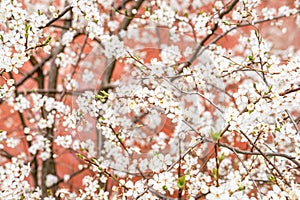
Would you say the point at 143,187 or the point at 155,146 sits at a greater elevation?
the point at 155,146

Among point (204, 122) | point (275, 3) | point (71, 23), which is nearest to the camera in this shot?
point (204, 122)

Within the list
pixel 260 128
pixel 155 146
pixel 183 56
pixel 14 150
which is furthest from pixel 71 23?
pixel 260 128

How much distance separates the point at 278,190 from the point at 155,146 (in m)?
0.64

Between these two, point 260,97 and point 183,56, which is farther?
point 183,56

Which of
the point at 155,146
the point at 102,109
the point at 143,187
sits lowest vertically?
the point at 143,187

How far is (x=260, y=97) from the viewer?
1.12 meters

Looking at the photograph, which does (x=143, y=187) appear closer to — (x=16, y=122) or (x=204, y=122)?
(x=204, y=122)

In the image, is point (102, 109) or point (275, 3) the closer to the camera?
point (102, 109)

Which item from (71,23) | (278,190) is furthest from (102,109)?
(71,23)

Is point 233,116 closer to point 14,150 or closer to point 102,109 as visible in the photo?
point 102,109

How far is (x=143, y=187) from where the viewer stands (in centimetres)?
120

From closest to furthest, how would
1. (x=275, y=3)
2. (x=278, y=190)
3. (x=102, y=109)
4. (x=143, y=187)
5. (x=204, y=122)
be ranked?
(x=278, y=190)
(x=143, y=187)
(x=102, y=109)
(x=204, y=122)
(x=275, y=3)

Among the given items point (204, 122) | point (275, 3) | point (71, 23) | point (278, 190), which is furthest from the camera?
point (275, 3)

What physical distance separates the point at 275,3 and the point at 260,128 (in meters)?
2.08
